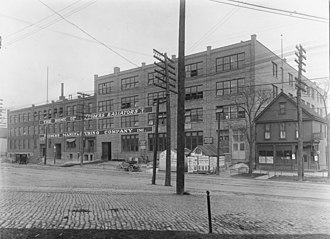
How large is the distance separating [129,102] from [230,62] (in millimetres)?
19561

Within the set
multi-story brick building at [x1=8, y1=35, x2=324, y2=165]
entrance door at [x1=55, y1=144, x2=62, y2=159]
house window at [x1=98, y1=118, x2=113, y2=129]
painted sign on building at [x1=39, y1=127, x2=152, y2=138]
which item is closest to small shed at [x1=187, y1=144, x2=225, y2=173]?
multi-story brick building at [x1=8, y1=35, x2=324, y2=165]

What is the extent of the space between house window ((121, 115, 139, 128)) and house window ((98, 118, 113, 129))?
3040mm

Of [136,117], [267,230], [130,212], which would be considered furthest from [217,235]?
[136,117]

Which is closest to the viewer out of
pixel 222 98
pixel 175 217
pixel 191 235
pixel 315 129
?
pixel 191 235

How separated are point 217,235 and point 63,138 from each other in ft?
212

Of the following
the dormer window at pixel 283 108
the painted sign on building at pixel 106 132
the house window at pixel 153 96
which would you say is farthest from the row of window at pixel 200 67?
the dormer window at pixel 283 108

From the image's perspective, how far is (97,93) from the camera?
6350 cm

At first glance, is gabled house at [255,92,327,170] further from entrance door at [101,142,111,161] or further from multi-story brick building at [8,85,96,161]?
multi-story brick building at [8,85,96,161]

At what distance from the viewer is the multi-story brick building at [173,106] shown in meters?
44.7

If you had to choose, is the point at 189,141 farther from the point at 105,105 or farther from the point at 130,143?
the point at 105,105

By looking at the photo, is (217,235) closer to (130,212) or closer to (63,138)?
(130,212)

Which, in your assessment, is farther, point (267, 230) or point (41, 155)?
point (41, 155)

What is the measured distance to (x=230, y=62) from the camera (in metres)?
45.9

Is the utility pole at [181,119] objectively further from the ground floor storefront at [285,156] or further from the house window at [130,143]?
the house window at [130,143]
